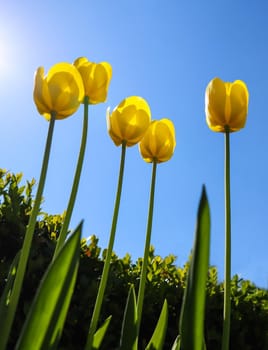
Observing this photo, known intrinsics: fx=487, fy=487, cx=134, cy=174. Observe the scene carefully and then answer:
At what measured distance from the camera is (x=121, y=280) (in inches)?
119

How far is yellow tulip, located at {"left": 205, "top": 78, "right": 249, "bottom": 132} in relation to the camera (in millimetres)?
1688

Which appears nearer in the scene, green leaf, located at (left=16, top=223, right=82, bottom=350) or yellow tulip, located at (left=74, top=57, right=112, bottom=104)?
green leaf, located at (left=16, top=223, right=82, bottom=350)

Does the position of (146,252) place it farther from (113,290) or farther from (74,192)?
(113,290)

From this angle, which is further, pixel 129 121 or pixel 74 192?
pixel 129 121

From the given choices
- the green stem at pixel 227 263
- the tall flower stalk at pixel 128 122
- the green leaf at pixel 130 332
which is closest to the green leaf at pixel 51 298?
the green leaf at pixel 130 332

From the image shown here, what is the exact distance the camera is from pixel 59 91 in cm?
155

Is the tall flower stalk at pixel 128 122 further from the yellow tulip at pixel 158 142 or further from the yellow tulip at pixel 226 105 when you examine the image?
the yellow tulip at pixel 226 105

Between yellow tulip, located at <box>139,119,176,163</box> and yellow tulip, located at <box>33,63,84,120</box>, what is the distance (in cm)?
41

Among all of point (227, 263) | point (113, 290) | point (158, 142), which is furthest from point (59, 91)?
point (113, 290)

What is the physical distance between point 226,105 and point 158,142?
32 cm

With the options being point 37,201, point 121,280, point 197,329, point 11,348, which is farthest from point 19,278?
point 121,280

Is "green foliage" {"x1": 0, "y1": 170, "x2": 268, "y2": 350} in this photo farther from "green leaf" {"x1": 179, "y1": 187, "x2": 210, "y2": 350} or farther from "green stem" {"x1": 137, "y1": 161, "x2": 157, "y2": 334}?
"green leaf" {"x1": 179, "y1": 187, "x2": 210, "y2": 350}

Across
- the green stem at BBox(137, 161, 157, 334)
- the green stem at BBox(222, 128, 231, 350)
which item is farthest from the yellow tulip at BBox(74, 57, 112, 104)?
the green stem at BBox(222, 128, 231, 350)

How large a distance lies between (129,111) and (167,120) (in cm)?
18
